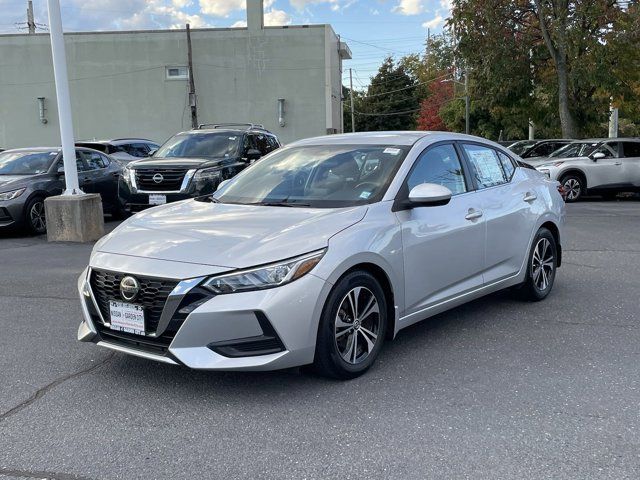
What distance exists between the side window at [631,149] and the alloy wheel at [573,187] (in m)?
1.47

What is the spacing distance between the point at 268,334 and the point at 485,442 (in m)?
1.30

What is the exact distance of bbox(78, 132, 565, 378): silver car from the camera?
3557 mm

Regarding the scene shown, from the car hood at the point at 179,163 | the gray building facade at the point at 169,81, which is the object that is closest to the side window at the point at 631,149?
the car hood at the point at 179,163

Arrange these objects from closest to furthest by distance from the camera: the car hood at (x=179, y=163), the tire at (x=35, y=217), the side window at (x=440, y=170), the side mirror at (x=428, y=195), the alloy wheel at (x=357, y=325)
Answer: the alloy wheel at (x=357, y=325)
the side mirror at (x=428, y=195)
the side window at (x=440, y=170)
the tire at (x=35, y=217)
the car hood at (x=179, y=163)

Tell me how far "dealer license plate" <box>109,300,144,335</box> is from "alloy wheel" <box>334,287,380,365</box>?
3.86 feet

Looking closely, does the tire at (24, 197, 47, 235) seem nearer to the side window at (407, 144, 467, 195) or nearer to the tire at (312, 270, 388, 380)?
the side window at (407, 144, 467, 195)

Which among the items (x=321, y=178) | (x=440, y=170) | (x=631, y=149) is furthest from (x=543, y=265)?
(x=631, y=149)

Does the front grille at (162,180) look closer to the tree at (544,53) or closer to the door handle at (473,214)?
the door handle at (473,214)

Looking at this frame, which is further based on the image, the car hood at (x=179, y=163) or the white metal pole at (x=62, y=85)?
the car hood at (x=179, y=163)

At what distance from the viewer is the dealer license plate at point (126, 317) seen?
3.70m

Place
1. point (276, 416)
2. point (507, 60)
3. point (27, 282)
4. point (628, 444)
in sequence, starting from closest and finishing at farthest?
point (628, 444) → point (276, 416) → point (27, 282) → point (507, 60)

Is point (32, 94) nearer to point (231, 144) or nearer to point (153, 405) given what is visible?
point (231, 144)

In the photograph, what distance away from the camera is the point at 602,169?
15438 mm

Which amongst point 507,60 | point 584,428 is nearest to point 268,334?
point 584,428
